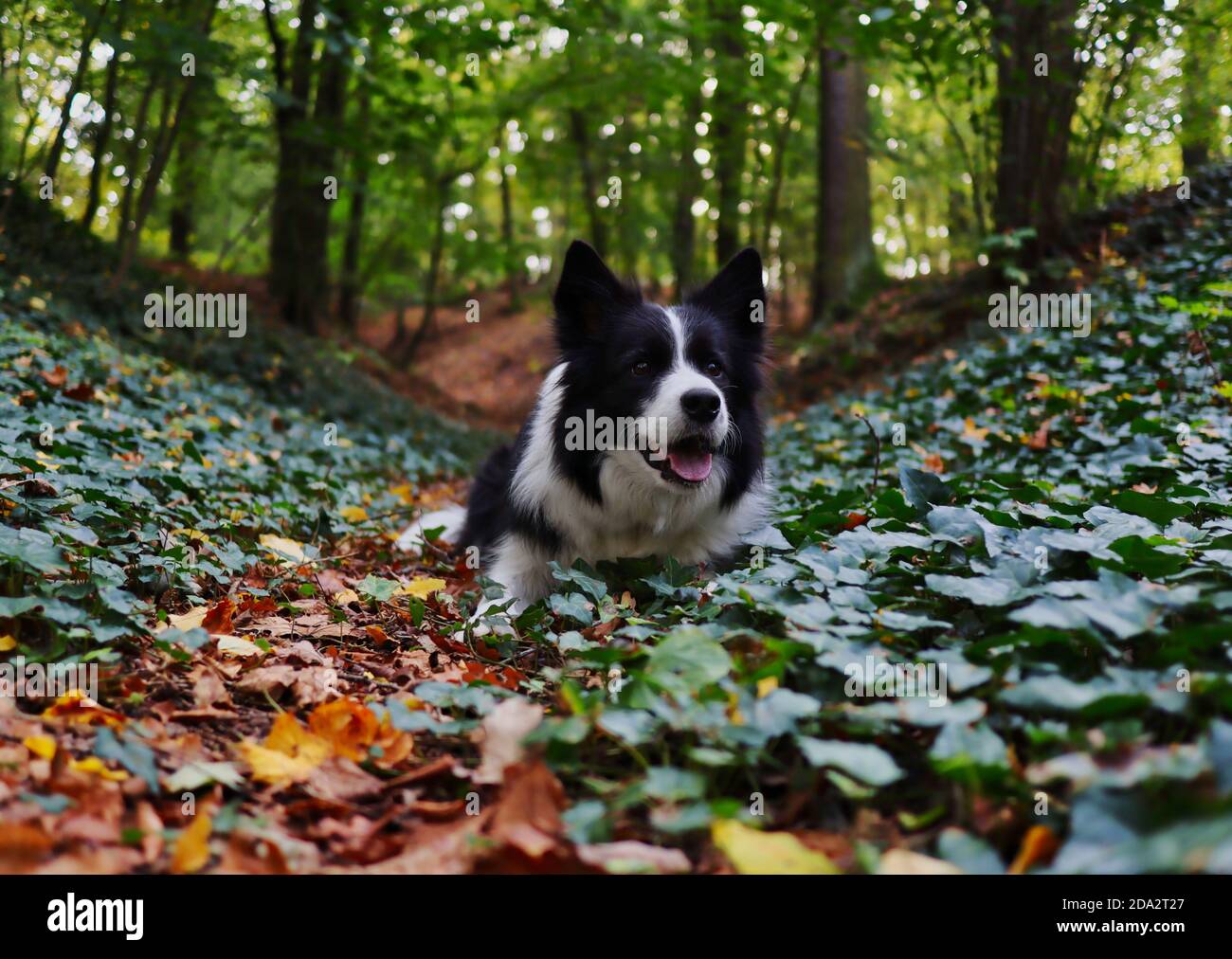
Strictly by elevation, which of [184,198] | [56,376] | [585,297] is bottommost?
[56,376]

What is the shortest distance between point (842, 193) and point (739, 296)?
481 inches

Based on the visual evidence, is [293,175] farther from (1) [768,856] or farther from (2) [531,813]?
(1) [768,856]

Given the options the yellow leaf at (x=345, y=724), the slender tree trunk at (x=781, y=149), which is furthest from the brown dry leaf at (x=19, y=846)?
the slender tree trunk at (x=781, y=149)

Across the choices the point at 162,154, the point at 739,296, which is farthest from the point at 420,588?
the point at 162,154

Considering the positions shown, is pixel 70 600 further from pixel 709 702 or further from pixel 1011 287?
pixel 1011 287

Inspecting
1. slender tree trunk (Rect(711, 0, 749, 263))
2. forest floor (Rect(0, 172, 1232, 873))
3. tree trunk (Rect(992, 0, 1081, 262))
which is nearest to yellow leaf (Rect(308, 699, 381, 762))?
forest floor (Rect(0, 172, 1232, 873))

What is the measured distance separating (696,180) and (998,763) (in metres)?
18.5

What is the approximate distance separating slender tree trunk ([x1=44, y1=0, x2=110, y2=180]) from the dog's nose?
22.6 ft

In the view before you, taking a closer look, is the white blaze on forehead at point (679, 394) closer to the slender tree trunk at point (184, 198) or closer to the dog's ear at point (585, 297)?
the dog's ear at point (585, 297)

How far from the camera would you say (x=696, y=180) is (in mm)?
18828

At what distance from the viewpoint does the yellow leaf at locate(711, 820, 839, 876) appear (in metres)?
1.58

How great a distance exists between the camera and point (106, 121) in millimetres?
10023

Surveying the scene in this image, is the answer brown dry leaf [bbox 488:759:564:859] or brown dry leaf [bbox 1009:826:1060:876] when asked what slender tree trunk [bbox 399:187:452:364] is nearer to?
brown dry leaf [bbox 488:759:564:859]
